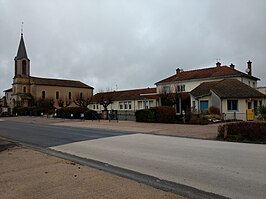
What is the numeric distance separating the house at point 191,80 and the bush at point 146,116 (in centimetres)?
712

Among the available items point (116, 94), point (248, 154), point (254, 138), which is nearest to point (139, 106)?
point (116, 94)

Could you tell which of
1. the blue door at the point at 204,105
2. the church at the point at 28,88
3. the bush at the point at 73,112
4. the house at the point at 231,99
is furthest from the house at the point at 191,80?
the church at the point at 28,88

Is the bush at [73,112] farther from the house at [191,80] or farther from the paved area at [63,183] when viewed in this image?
the paved area at [63,183]

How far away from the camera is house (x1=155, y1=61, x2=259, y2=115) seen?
39531 mm

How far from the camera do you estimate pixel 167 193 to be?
18.3 ft

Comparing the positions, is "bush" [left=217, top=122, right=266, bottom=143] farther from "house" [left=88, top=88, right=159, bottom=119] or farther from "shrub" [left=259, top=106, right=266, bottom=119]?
Answer: "house" [left=88, top=88, right=159, bottom=119]

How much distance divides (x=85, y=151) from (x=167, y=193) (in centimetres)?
650

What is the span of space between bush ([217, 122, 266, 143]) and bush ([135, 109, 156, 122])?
48.6ft

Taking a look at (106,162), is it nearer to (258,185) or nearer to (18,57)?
(258,185)

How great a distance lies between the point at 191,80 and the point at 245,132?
31341 mm

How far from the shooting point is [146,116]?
3084 cm

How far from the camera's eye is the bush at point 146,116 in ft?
99.1

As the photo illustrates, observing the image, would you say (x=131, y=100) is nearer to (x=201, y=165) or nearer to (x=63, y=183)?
(x=201, y=165)

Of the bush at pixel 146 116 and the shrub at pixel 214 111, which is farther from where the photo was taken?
the shrub at pixel 214 111
